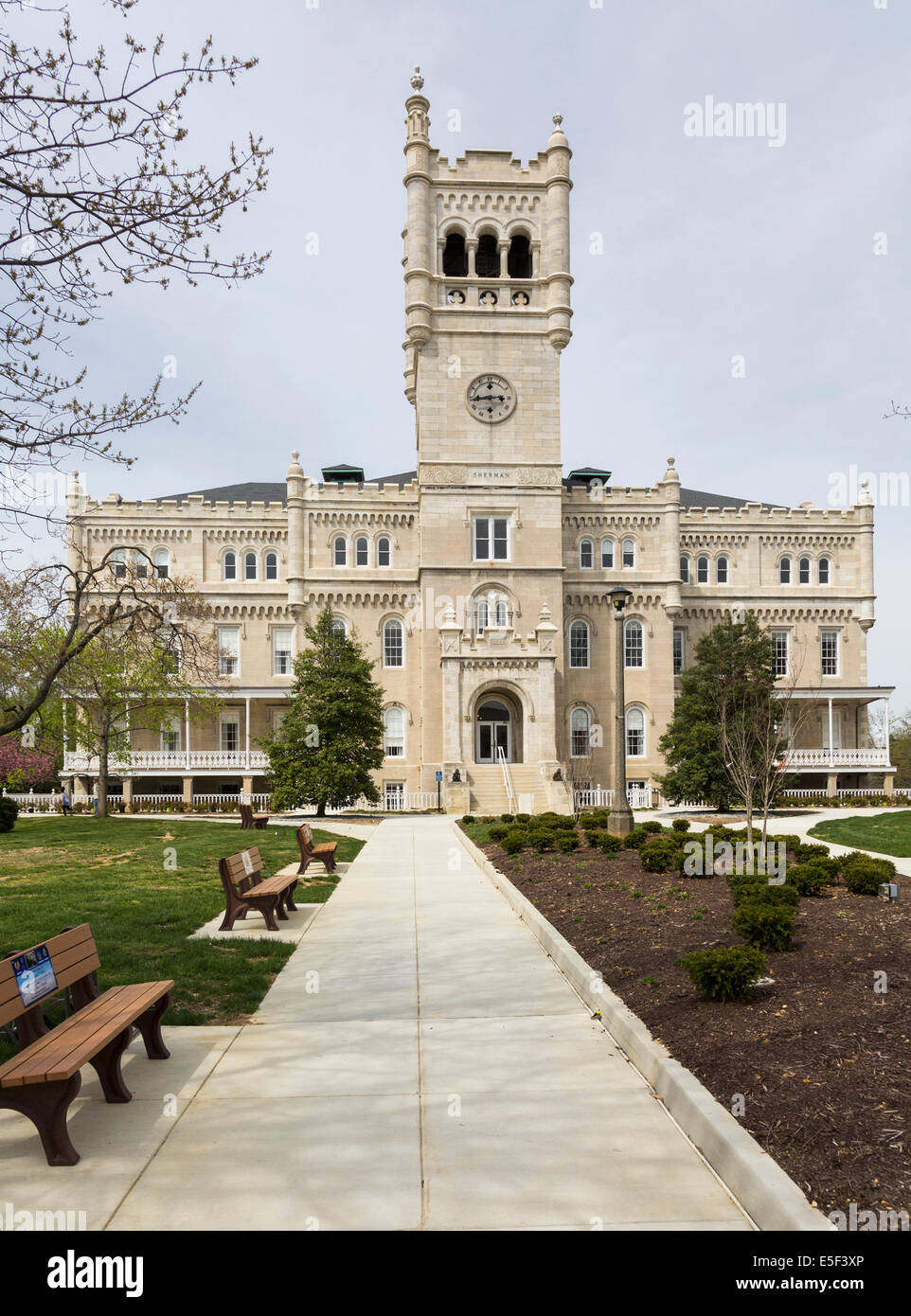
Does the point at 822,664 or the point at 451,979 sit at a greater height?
the point at 822,664

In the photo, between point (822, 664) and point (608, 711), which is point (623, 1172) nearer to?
point (608, 711)

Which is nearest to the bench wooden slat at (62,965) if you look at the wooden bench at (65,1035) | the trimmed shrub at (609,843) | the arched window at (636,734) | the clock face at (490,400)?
the wooden bench at (65,1035)

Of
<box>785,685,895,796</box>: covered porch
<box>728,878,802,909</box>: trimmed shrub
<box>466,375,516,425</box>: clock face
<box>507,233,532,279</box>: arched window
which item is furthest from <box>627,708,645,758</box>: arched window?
<box>728,878,802,909</box>: trimmed shrub

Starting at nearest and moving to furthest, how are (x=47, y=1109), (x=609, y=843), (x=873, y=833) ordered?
(x=47, y=1109), (x=609, y=843), (x=873, y=833)

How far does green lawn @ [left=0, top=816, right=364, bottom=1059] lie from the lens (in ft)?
28.7

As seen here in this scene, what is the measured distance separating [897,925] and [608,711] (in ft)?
117

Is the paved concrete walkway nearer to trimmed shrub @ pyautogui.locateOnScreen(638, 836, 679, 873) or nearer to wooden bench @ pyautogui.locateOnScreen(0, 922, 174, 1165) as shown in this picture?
wooden bench @ pyautogui.locateOnScreen(0, 922, 174, 1165)

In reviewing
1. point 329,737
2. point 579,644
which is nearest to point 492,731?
point 579,644

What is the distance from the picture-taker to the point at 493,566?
4253 centimetres

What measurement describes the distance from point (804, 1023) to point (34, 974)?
17.9 ft

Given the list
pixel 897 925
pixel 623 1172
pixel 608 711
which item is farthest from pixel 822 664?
pixel 623 1172

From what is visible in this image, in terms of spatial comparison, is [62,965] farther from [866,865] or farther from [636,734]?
[636,734]
